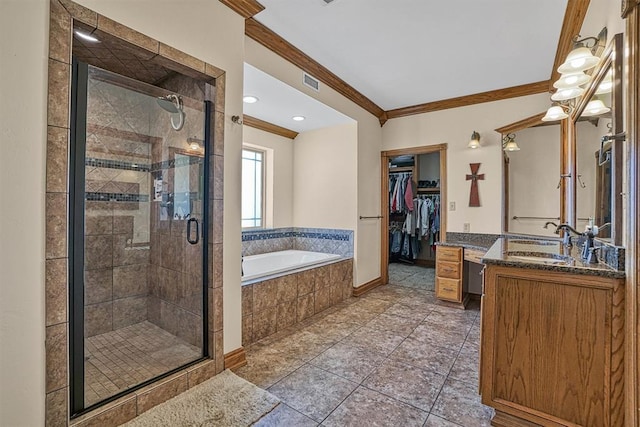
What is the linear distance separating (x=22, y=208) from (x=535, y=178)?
13.3ft

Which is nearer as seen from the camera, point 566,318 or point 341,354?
point 566,318

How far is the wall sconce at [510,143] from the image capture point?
3.45 m

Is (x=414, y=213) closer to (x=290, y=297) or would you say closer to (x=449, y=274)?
(x=449, y=274)

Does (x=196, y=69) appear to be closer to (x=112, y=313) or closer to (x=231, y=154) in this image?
(x=231, y=154)

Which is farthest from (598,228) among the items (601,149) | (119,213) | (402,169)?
(402,169)

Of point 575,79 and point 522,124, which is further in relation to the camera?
point 522,124

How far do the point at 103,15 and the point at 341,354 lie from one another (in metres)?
2.60

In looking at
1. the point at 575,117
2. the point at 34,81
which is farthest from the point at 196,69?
the point at 575,117

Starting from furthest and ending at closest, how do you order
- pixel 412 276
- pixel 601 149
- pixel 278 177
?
1. pixel 412 276
2. pixel 278 177
3. pixel 601 149

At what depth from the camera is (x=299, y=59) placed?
283 cm

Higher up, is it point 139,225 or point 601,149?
point 601,149

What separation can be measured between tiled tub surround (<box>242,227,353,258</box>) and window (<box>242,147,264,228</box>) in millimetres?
239

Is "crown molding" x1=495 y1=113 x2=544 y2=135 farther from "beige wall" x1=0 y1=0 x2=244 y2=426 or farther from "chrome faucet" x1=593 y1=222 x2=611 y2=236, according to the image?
"beige wall" x1=0 y1=0 x2=244 y2=426

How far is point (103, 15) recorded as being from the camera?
145cm
